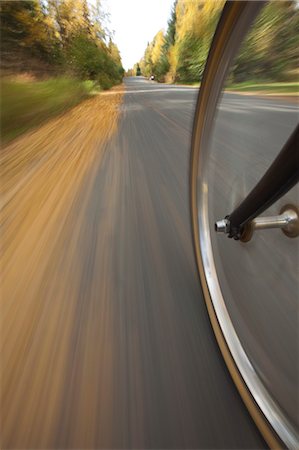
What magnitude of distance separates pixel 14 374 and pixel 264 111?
1.03 m

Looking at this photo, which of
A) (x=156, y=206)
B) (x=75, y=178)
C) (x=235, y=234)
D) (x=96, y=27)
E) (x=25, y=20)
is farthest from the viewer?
(x=96, y=27)

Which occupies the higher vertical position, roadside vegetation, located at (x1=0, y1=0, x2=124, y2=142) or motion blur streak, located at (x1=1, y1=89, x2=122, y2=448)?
roadside vegetation, located at (x1=0, y1=0, x2=124, y2=142)

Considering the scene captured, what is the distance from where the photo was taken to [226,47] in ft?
2.20

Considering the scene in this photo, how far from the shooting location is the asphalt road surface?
77 cm

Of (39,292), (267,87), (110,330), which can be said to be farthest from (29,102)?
(267,87)

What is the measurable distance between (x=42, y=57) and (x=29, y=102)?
172 cm

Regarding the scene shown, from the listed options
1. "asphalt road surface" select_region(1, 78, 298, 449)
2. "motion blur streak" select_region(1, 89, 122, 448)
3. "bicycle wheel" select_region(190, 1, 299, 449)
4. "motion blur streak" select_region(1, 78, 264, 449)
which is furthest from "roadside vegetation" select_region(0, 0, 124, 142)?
"bicycle wheel" select_region(190, 1, 299, 449)

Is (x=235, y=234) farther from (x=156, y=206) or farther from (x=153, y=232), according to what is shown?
(x=156, y=206)

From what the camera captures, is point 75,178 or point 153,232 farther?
point 75,178

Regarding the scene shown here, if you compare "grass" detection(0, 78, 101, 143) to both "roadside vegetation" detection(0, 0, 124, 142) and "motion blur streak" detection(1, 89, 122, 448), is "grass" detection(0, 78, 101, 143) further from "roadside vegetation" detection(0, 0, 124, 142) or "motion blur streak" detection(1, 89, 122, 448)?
"motion blur streak" detection(1, 89, 122, 448)

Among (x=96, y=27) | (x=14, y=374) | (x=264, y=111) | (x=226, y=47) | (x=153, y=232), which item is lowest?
(x=14, y=374)

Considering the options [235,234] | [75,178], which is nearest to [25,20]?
[75,178]

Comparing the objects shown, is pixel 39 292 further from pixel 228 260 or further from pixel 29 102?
pixel 29 102

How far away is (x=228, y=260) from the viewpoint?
87 cm
